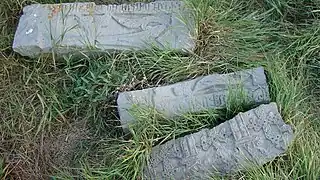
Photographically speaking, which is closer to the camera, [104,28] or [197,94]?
[197,94]

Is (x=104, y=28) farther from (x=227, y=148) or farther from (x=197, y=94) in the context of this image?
(x=227, y=148)

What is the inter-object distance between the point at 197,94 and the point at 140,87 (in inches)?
10.8

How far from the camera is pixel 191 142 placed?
8.38 feet

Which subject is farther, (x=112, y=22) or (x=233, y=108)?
(x=112, y=22)

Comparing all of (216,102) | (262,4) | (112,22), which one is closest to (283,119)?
(216,102)

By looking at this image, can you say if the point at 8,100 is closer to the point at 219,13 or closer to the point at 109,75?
the point at 109,75

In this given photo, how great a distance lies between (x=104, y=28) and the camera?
9.56 ft

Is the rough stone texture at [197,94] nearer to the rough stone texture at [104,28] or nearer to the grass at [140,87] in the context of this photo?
the grass at [140,87]

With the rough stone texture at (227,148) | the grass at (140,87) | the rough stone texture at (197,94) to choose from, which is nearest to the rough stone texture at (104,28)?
the grass at (140,87)

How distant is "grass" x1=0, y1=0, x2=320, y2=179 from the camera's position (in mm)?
2629

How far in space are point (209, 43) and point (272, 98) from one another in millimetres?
424

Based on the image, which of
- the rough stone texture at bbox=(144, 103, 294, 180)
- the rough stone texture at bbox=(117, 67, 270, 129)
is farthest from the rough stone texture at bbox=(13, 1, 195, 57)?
the rough stone texture at bbox=(144, 103, 294, 180)

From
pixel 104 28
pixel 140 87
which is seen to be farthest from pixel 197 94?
pixel 104 28

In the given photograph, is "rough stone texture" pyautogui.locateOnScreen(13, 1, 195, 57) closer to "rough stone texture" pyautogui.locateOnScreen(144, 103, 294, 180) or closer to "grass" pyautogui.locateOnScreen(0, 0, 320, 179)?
"grass" pyautogui.locateOnScreen(0, 0, 320, 179)
